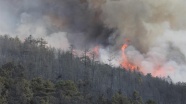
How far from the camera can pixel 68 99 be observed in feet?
313

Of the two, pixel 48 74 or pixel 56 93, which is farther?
pixel 48 74

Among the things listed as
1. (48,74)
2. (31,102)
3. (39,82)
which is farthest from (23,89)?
(48,74)


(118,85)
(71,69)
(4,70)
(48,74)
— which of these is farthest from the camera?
(118,85)

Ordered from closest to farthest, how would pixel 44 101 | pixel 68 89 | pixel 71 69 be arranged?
pixel 44 101 → pixel 68 89 → pixel 71 69

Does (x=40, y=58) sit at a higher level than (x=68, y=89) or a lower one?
higher

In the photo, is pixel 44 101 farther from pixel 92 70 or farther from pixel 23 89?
pixel 92 70

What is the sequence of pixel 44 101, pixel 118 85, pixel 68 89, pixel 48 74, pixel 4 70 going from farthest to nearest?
1. pixel 118 85
2. pixel 48 74
3. pixel 68 89
4. pixel 4 70
5. pixel 44 101

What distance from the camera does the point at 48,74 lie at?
139750 mm

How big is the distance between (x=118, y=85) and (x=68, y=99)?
286 ft

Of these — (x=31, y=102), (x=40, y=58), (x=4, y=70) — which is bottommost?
(x=31, y=102)

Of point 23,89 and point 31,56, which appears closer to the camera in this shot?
point 23,89

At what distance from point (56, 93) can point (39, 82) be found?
5.23m

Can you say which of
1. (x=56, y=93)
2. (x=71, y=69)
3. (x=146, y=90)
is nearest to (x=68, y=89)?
(x=56, y=93)

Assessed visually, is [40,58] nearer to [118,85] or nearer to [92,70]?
[92,70]
